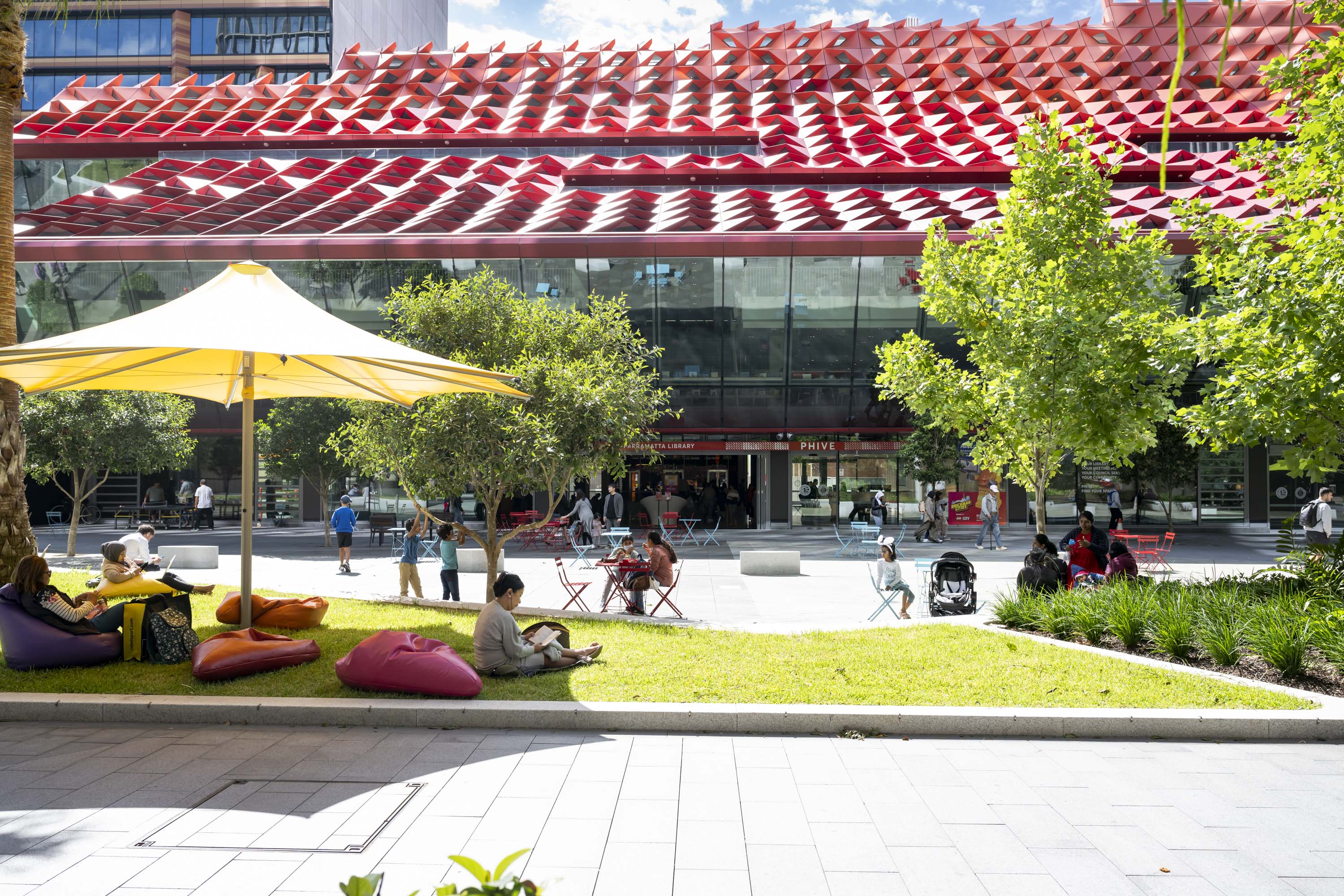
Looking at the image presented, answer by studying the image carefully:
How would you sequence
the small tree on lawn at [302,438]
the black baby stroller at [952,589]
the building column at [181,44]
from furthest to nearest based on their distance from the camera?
the building column at [181,44] → the small tree on lawn at [302,438] → the black baby stroller at [952,589]

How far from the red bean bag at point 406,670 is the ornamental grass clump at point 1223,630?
266 inches

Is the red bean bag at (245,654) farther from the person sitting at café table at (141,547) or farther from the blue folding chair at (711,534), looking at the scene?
the blue folding chair at (711,534)

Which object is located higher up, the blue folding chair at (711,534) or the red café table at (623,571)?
the red café table at (623,571)

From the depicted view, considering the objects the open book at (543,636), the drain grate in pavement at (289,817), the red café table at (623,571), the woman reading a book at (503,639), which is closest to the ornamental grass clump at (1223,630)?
the open book at (543,636)

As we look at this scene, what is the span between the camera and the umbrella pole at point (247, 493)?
8969mm

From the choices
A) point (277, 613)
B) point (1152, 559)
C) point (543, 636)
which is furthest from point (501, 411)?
point (1152, 559)

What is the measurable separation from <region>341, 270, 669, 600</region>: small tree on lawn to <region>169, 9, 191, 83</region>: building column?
6001cm

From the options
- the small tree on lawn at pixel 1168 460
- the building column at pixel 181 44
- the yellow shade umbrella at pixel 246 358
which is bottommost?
the small tree on lawn at pixel 1168 460

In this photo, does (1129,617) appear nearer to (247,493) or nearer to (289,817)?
(289,817)

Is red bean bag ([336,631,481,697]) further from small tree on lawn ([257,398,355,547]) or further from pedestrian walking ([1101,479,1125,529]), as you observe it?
pedestrian walking ([1101,479,1125,529])

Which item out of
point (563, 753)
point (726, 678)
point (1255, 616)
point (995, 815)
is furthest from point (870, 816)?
point (1255, 616)

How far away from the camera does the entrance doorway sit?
3136 centimetres

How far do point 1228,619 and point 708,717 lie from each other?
575cm

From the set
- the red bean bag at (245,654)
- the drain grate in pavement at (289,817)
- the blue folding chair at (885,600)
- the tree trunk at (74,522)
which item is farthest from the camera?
the tree trunk at (74,522)
